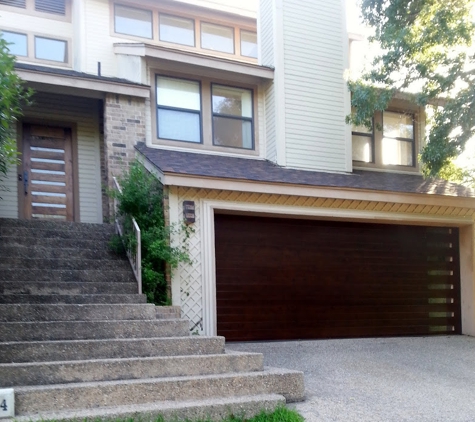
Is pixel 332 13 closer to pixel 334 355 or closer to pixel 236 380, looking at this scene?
pixel 334 355

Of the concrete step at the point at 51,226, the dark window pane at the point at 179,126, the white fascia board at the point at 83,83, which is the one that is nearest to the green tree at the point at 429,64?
the dark window pane at the point at 179,126

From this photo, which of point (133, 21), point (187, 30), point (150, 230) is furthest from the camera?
point (187, 30)

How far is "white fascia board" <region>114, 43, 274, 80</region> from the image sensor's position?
33.3 ft

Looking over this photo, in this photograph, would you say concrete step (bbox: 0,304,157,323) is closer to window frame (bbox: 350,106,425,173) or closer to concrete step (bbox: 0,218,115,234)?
concrete step (bbox: 0,218,115,234)

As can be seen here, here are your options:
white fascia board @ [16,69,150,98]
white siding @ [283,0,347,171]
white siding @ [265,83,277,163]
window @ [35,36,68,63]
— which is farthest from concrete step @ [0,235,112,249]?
window @ [35,36,68,63]

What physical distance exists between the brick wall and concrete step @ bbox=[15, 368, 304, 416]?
17.3ft

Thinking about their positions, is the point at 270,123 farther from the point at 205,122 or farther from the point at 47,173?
the point at 47,173

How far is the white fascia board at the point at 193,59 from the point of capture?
1014 centimetres

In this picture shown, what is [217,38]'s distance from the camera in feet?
43.2

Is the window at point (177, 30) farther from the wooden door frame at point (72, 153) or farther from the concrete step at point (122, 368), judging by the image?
the concrete step at point (122, 368)

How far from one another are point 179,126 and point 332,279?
13.6 ft

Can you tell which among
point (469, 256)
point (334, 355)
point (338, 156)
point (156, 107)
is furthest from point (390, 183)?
point (156, 107)

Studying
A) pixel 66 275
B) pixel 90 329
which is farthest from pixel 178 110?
pixel 90 329

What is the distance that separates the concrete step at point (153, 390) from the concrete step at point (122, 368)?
0.16 meters
